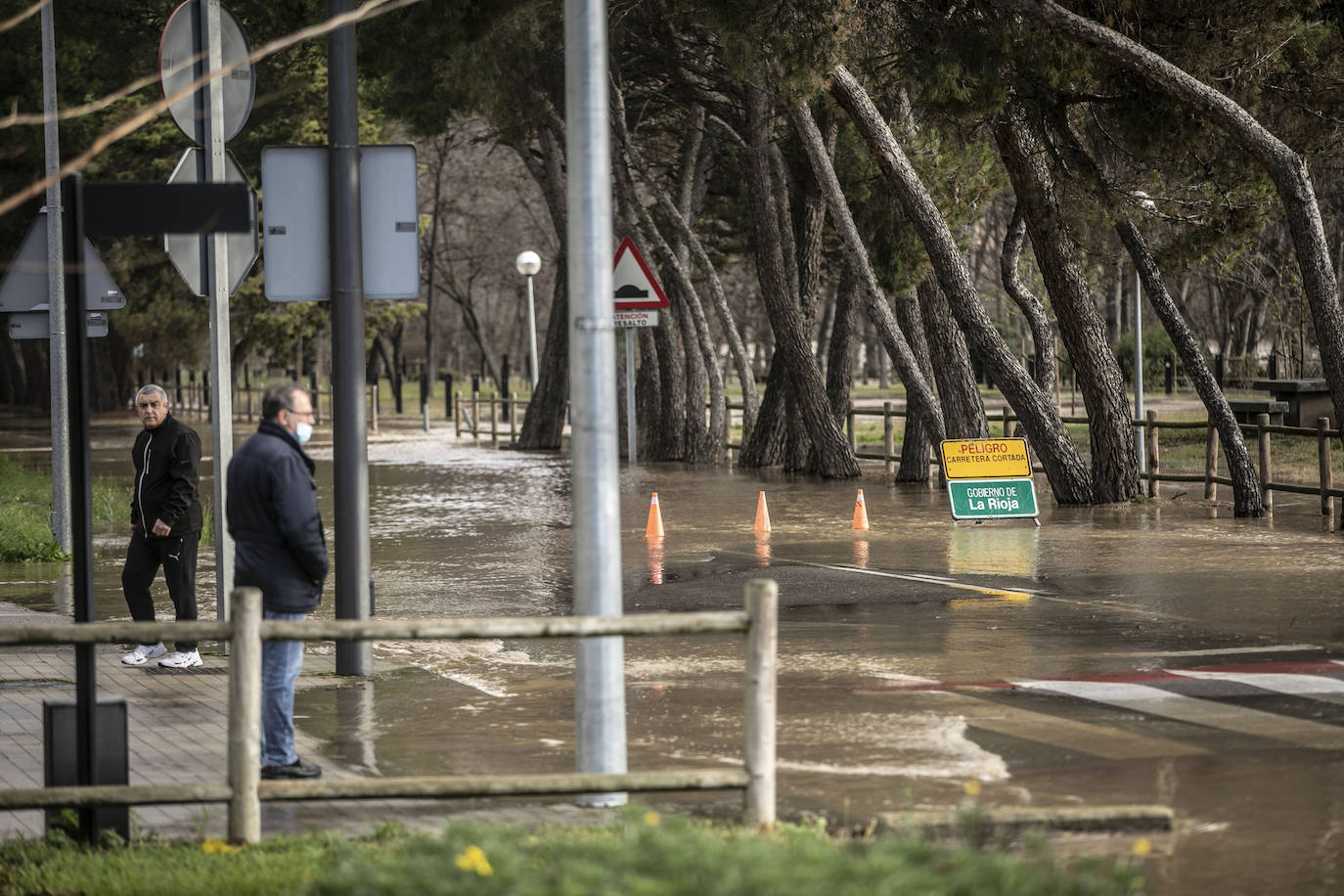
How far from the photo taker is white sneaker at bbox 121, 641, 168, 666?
37.6 ft

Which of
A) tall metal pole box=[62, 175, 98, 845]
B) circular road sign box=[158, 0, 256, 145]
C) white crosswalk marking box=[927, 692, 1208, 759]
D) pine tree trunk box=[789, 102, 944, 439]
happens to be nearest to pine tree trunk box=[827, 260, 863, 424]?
pine tree trunk box=[789, 102, 944, 439]

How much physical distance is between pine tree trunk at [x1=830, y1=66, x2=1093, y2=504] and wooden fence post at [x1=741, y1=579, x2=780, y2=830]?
1624 centimetres

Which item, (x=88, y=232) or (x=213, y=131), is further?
(x=213, y=131)

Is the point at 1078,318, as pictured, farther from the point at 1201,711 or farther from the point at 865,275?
the point at 1201,711

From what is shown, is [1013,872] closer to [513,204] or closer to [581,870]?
[581,870]

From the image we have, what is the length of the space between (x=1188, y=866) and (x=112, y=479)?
23989mm

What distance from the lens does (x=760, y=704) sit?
21.0 feet

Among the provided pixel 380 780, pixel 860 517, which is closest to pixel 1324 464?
pixel 860 517

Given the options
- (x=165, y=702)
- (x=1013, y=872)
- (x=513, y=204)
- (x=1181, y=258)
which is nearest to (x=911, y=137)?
(x=1181, y=258)

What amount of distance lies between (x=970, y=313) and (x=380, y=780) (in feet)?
56.1

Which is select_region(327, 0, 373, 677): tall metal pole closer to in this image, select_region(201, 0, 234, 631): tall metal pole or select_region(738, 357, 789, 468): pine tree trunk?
select_region(201, 0, 234, 631): tall metal pole

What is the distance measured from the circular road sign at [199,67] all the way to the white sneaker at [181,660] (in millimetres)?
3220

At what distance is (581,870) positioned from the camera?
17.0 ft

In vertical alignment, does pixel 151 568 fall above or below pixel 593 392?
below
